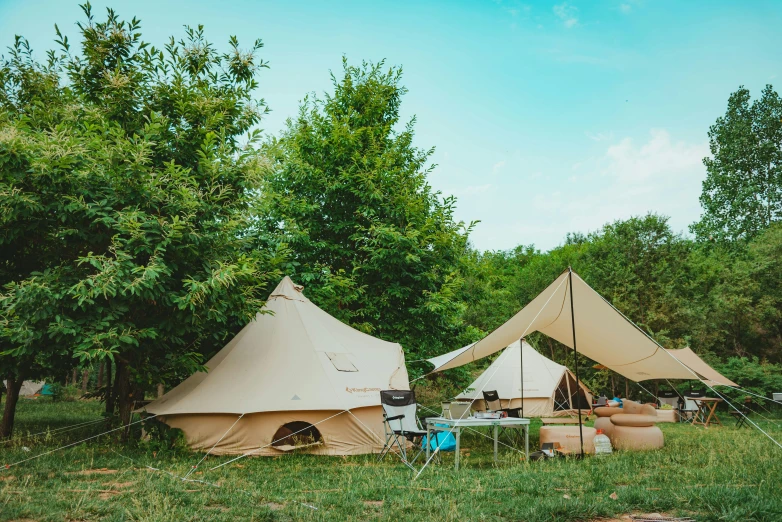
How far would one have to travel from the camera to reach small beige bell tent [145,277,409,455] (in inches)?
293

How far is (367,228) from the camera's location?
39.8 feet

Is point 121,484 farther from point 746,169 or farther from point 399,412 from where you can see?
point 746,169

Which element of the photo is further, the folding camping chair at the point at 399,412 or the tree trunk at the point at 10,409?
the tree trunk at the point at 10,409

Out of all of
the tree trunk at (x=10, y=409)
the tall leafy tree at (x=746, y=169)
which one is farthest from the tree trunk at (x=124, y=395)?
the tall leafy tree at (x=746, y=169)

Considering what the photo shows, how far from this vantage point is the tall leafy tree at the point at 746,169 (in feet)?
74.9

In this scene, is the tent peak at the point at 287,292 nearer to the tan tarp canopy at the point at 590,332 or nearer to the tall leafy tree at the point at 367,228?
the tall leafy tree at the point at 367,228

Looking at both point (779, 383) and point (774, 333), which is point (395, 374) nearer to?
point (779, 383)

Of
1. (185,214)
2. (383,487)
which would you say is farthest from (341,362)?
(383,487)

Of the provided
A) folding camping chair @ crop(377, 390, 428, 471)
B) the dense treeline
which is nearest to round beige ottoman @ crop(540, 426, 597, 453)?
folding camping chair @ crop(377, 390, 428, 471)

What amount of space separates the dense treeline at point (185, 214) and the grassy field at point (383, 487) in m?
1.33

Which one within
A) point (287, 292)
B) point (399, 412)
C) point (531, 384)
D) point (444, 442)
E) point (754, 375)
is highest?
point (287, 292)

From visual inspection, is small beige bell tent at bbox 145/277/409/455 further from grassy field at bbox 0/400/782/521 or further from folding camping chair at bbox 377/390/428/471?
folding camping chair at bbox 377/390/428/471

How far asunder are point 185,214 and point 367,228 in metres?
5.45

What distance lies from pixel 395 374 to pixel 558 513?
5.02m
